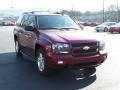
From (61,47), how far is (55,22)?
78.3 inches

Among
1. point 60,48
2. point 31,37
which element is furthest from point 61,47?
point 31,37

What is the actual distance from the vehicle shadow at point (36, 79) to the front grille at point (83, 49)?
0.71 m

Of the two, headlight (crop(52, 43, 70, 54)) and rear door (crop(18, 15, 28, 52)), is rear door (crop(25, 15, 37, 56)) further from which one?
headlight (crop(52, 43, 70, 54))

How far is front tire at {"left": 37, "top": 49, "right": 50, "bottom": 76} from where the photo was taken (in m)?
8.21

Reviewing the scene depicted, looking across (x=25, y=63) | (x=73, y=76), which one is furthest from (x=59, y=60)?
(x=25, y=63)

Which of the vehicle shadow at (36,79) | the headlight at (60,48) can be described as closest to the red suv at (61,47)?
the headlight at (60,48)

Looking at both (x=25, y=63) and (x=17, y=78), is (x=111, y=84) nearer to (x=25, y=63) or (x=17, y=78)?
(x=17, y=78)

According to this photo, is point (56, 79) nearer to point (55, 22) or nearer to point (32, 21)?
point (55, 22)

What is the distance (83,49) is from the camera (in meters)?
7.86

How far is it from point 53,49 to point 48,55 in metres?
0.23

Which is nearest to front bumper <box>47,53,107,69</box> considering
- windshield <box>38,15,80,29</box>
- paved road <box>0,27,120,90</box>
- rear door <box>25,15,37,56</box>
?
paved road <box>0,27,120,90</box>

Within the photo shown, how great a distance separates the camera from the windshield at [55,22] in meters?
9.38

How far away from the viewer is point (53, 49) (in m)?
7.87

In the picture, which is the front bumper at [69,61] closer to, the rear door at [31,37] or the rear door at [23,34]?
the rear door at [31,37]
